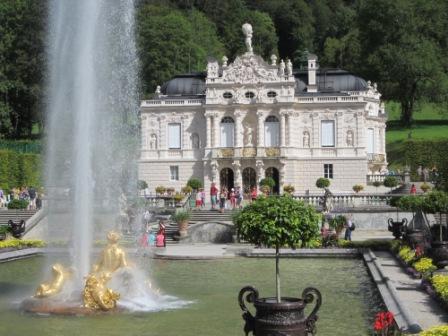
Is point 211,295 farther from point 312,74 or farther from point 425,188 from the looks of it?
point 312,74

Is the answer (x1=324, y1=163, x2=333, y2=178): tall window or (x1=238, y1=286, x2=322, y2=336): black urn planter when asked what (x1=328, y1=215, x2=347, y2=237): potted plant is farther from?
(x1=238, y1=286, x2=322, y2=336): black urn planter

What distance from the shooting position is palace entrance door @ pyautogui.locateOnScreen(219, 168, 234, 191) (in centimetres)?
5684

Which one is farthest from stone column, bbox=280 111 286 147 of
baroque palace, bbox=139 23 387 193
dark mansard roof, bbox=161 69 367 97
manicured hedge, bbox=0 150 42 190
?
manicured hedge, bbox=0 150 42 190

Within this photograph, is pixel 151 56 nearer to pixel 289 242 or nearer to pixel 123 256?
pixel 123 256

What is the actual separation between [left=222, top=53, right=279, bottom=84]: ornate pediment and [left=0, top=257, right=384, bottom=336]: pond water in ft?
92.0

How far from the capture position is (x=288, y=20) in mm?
109500

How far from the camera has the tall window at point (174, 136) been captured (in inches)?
2283

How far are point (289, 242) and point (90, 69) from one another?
26.6 feet

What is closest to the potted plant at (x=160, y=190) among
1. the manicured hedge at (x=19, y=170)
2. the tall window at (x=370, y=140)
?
the manicured hedge at (x=19, y=170)

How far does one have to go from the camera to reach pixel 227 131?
5719 centimetres

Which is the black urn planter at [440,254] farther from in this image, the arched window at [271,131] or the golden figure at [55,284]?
the arched window at [271,131]

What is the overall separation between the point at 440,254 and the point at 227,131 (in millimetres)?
37098

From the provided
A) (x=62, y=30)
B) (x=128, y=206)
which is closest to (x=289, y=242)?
(x=62, y=30)

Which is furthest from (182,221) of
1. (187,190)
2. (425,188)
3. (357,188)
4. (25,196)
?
(357,188)
